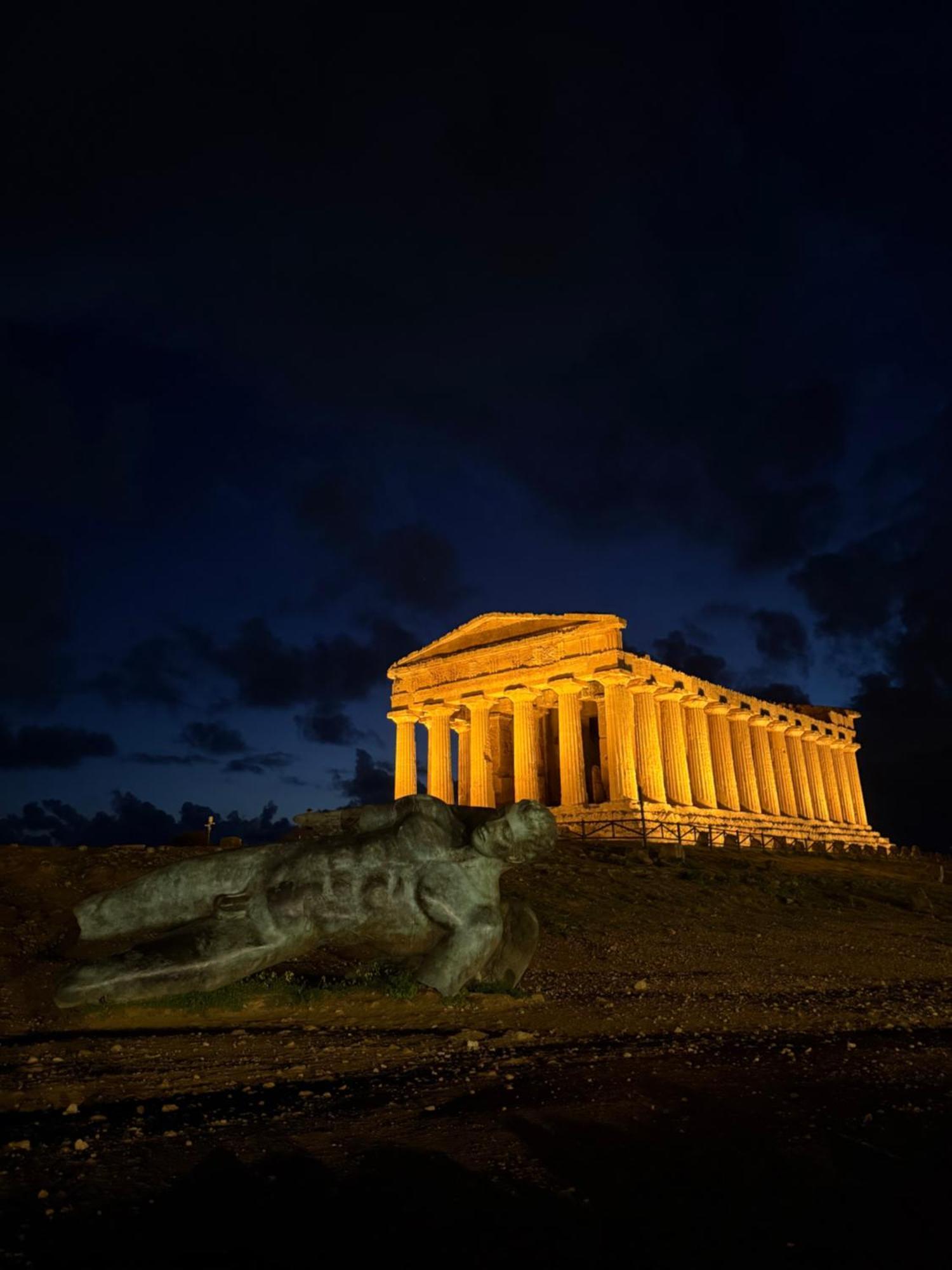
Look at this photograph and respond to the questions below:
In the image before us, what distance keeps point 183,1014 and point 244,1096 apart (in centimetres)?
260

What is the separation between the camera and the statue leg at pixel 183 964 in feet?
21.3

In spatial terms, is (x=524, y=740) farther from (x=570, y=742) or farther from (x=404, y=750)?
(x=404, y=750)

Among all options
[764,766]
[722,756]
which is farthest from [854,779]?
[722,756]

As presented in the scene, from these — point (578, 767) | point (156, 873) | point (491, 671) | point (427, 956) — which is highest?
point (491, 671)

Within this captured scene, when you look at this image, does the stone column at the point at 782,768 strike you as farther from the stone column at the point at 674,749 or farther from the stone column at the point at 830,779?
the stone column at the point at 674,749

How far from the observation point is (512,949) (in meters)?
8.30

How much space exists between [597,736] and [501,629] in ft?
29.7

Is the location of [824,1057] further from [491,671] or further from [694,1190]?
[491,671]

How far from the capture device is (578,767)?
34594mm

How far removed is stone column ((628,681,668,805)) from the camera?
1329 inches

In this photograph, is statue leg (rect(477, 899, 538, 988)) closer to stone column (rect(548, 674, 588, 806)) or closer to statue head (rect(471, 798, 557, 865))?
statue head (rect(471, 798, 557, 865))

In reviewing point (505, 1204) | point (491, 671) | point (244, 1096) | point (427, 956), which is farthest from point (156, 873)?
point (491, 671)

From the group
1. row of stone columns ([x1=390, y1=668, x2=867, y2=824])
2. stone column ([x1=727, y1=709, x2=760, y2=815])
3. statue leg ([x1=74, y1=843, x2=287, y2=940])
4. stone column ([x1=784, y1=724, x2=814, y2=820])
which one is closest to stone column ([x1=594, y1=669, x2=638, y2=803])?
row of stone columns ([x1=390, y1=668, x2=867, y2=824])

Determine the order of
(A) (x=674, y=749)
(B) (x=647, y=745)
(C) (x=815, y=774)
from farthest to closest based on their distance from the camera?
(C) (x=815, y=774) → (A) (x=674, y=749) → (B) (x=647, y=745)
